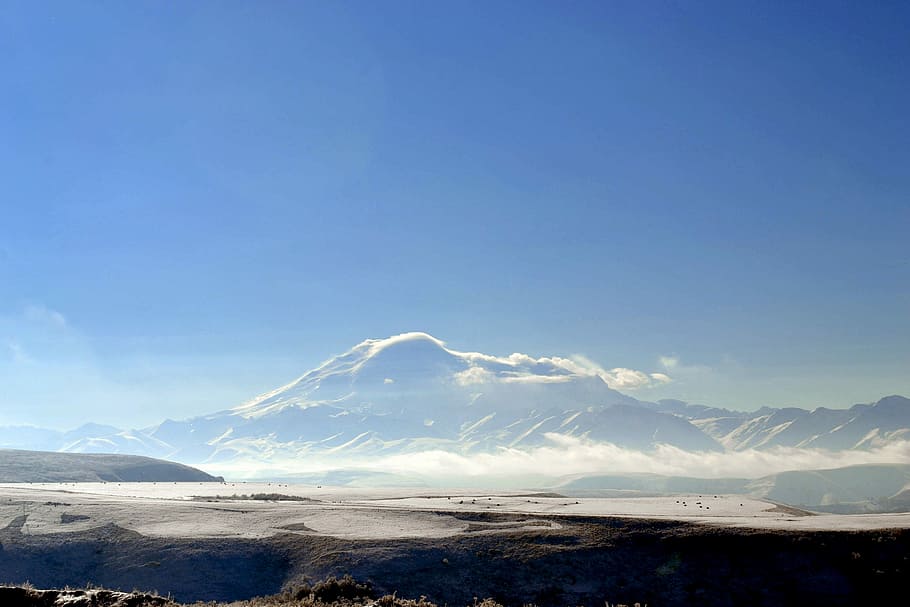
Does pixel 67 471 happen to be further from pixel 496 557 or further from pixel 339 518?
pixel 496 557

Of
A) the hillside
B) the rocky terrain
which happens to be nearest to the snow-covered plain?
the rocky terrain

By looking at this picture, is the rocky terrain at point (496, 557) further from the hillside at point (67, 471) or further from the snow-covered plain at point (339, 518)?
the hillside at point (67, 471)

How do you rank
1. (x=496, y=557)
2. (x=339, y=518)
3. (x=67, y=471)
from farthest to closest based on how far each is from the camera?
(x=67, y=471), (x=339, y=518), (x=496, y=557)

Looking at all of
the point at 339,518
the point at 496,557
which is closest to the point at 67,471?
the point at 339,518

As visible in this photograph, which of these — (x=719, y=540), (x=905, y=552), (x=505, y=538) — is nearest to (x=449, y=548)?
(x=505, y=538)

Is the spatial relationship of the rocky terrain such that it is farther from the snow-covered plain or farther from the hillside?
the hillside

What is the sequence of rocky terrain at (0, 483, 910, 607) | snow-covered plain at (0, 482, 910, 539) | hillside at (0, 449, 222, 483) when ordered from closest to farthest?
rocky terrain at (0, 483, 910, 607), snow-covered plain at (0, 482, 910, 539), hillside at (0, 449, 222, 483)

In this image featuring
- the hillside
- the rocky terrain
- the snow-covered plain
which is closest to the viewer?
the rocky terrain

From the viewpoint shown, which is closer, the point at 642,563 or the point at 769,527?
the point at 642,563

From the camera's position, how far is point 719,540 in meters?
51.4

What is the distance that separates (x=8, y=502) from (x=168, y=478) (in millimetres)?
130853

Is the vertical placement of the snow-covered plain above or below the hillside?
below

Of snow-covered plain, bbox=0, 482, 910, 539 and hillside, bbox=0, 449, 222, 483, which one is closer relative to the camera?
snow-covered plain, bbox=0, 482, 910, 539

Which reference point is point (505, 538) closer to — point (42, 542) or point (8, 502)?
point (42, 542)
